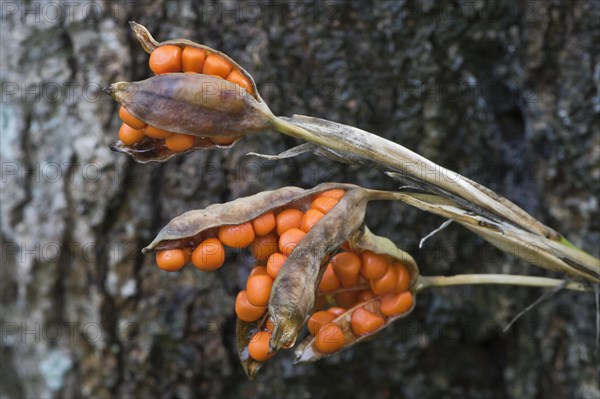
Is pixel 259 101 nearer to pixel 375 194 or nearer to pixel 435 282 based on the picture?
pixel 375 194

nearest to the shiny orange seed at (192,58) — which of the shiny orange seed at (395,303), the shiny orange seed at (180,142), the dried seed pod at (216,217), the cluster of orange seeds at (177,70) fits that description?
the cluster of orange seeds at (177,70)

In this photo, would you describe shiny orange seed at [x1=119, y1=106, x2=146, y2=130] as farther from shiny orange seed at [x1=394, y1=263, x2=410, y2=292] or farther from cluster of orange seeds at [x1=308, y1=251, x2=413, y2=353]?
shiny orange seed at [x1=394, y1=263, x2=410, y2=292]

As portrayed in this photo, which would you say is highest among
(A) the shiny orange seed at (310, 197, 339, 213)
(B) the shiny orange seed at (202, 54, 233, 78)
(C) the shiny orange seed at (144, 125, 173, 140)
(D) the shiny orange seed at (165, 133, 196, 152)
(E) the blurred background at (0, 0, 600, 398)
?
(B) the shiny orange seed at (202, 54, 233, 78)

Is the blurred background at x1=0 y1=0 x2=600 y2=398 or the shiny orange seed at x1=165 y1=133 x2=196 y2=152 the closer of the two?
the shiny orange seed at x1=165 y1=133 x2=196 y2=152

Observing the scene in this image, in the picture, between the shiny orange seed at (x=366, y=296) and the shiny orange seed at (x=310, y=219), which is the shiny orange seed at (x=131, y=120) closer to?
the shiny orange seed at (x=310, y=219)

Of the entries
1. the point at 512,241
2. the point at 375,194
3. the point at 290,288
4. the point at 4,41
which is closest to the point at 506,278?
the point at 512,241

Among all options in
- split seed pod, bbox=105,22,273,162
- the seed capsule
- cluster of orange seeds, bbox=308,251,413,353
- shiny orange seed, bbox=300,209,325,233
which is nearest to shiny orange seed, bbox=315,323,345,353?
cluster of orange seeds, bbox=308,251,413,353
